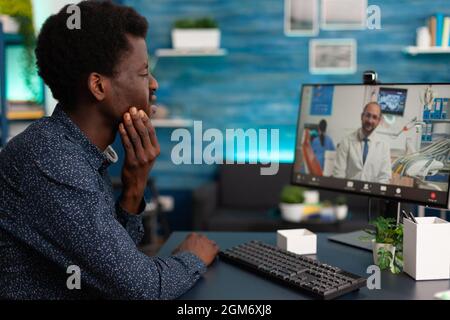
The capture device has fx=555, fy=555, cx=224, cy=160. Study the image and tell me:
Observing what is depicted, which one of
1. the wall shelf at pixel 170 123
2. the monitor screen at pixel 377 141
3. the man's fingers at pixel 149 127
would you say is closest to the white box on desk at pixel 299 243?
the monitor screen at pixel 377 141

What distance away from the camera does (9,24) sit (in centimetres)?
300

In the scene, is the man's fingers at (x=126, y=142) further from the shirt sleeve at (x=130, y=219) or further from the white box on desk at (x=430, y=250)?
the white box on desk at (x=430, y=250)

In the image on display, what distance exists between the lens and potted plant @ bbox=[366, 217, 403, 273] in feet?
4.62

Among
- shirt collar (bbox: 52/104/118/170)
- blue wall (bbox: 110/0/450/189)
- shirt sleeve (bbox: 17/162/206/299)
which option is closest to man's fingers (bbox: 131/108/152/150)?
shirt collar (bbox: 52/104/118/170)

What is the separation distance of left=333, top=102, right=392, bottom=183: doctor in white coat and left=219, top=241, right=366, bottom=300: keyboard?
1.28ft

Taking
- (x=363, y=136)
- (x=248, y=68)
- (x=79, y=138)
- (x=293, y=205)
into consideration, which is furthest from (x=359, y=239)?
(x=248, y=68)

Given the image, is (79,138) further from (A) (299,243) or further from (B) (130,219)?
(A) (299,243)

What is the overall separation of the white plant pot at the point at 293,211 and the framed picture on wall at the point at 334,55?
142 centimetres

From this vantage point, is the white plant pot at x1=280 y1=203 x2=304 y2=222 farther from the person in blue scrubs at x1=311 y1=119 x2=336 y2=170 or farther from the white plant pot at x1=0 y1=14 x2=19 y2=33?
the white plant pot at x1=0 y1=14 x2=19 y2=33

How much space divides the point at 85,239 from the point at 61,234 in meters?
0.05

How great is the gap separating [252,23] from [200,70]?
1.89 ft

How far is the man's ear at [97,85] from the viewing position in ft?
4.26

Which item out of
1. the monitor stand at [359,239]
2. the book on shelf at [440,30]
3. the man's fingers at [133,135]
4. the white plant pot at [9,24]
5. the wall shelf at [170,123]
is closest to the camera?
the man's fingers at [133,135]
